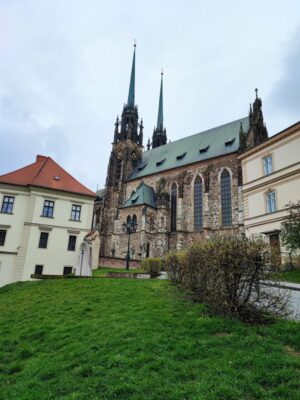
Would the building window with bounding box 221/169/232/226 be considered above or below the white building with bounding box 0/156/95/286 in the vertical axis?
above

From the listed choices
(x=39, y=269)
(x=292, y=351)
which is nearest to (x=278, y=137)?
(x=292, y=351)

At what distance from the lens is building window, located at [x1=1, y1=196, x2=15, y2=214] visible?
861 inches

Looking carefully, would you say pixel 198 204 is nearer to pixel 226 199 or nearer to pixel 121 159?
pixel 226 199

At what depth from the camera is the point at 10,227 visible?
2155 cm

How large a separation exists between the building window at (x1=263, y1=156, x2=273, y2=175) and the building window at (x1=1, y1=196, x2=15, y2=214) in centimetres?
1962

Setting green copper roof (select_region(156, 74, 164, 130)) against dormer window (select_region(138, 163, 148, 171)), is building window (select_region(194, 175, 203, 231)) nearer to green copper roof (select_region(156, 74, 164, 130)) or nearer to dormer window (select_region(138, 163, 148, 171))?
dormer window (select_region(138, 163, 148, 171))

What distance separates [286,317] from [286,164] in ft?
47.2

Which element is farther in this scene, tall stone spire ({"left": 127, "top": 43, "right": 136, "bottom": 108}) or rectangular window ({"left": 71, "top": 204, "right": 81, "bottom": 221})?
tall stone spire ({"left": 127, "top": 43, "right": 136, "bottom": 108})

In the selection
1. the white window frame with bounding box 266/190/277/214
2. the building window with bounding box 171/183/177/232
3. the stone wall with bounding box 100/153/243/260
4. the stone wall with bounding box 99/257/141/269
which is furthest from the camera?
the building window with bounding box 171/183/177/232

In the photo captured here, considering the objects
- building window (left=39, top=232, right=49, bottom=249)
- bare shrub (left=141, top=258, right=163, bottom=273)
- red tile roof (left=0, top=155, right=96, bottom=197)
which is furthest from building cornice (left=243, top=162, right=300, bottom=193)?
building window (left=39, top=232, right=49, bottom=249)

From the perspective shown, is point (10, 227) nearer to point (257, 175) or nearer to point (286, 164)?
point (257, 175)

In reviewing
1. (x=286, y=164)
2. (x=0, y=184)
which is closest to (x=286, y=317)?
(x=286, y=164)

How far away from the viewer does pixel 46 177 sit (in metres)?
24.1

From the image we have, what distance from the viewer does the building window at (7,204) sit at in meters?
21.9
